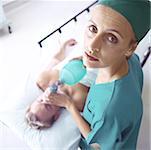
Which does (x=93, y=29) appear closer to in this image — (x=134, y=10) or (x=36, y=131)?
(x=134, y=10)

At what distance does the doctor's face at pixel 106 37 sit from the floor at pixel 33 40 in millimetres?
490

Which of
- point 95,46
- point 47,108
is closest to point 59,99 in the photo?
point 47,108

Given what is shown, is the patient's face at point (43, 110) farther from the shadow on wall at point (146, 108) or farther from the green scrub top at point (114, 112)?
the shadow on wall at point (146, 108)

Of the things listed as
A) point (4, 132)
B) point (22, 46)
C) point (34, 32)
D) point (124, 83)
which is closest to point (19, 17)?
point (34, 32)

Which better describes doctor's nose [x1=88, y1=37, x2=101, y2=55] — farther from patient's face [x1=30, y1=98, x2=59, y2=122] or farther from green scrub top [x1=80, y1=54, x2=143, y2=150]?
patient's face [x1=30, y1=98, x2=59, y2=122]

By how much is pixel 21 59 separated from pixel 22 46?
0.15 metres

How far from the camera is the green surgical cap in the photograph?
58cm

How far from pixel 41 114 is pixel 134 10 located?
521 mm

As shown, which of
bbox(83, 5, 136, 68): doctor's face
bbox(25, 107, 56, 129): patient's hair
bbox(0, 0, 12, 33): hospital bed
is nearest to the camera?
bbox(83, 5, 136, 68): doctor's face

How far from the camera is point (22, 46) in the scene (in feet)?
5.18

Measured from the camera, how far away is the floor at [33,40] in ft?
4.04

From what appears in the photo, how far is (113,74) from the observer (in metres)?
0.74

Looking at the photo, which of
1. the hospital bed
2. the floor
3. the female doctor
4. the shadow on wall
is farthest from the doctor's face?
the hospital bed

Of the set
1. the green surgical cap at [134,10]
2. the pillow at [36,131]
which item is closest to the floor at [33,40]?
the pillow at [36,131]
